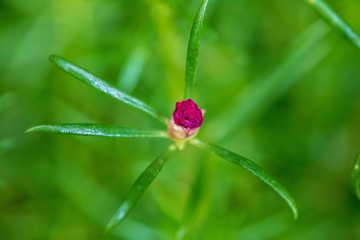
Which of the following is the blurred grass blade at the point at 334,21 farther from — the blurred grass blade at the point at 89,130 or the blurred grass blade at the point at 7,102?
the blurred grass blade at the point at 7,102

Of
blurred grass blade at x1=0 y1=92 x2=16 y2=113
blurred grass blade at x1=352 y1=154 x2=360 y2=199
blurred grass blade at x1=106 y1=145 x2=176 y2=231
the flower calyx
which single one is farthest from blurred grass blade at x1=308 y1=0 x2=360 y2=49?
blurred grass blade at x1=0 y1=92 x2=16 y2=113

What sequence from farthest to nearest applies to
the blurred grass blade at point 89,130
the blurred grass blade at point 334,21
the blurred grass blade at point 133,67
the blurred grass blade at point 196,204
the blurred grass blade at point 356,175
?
the blurred grass blade at point 133,67 < the blurred grass blade at point 196,204 < the blurred grass blade at point 334,21 < the blurred grass blade at point 356,175 < the blurred grass blade at point 89,130

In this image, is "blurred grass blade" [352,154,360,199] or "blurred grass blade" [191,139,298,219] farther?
"blurred grass blade" [352,154,360,199]

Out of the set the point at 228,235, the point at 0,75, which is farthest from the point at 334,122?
the point at 0,75

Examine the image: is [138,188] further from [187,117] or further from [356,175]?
[356,175]

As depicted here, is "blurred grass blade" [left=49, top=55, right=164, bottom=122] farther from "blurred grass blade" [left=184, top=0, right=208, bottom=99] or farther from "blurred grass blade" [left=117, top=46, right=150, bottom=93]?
"blurred grass blade" [left=117, top=46, right=150, bottom=93]

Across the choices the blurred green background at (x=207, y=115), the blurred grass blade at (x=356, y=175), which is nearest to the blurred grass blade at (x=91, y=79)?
the blurred grass blade at (x=356, y=175)

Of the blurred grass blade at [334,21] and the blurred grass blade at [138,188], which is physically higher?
the blurred grass blade at [334,21]
